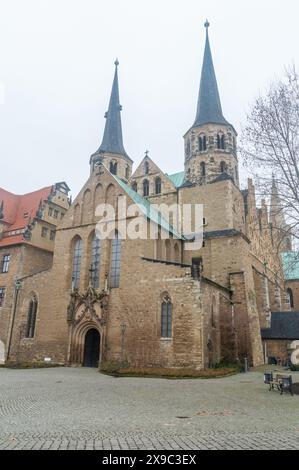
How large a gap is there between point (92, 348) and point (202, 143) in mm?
21594

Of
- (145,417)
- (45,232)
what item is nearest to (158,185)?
(45,232)

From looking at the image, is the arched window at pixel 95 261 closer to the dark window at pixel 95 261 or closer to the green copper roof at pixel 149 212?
the dark window at pixel 95 261

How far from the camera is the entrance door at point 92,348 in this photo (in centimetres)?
2431

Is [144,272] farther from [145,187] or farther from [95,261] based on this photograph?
[145,187]

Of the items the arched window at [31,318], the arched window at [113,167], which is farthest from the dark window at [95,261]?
the arched window at [113,167]

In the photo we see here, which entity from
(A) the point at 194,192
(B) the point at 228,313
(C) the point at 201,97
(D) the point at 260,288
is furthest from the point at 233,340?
(C) the point at 201,97

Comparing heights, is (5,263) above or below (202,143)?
below

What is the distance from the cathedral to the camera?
2134cm

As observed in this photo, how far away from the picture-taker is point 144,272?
75.2 ft

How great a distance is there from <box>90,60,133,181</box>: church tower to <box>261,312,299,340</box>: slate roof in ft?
76.3

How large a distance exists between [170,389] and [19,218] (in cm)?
2459

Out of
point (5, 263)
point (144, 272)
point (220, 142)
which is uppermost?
point (220, 142)

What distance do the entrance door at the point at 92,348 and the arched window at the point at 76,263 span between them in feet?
11.8

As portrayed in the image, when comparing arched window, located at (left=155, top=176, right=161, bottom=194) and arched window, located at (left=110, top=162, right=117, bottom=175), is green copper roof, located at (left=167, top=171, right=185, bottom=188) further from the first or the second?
arched window, located at (left=110, top=162, right=117, bottom=175)
